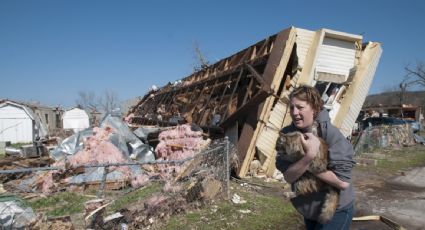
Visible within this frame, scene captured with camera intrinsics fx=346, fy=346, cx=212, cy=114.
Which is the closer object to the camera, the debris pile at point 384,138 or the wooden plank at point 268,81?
the wooden plank at point 268,81

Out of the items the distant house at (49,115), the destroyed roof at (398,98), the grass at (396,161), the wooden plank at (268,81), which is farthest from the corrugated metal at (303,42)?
the destroyed roof at (398,98)

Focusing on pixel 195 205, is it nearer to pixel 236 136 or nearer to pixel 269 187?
pixel 269 187

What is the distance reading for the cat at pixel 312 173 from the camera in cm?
254

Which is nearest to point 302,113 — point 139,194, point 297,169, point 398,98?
point 297,169

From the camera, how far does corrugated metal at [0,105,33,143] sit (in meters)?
30.1

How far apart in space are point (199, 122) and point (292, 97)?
1091 centimetres

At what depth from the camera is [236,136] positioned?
1118cm

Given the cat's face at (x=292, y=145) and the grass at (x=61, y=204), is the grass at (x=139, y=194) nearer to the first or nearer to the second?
the grass at (x=61, y=204)

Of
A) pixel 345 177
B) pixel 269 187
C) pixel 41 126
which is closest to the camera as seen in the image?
pixel 345 177

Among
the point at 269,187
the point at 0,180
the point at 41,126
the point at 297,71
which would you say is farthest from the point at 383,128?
the point at 41,126

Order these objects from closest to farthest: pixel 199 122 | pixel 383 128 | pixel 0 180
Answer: pixel 0 180
pixel 199 122
pixel 383 128

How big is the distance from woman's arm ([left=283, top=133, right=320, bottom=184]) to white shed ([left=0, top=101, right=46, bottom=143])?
31.9 meters

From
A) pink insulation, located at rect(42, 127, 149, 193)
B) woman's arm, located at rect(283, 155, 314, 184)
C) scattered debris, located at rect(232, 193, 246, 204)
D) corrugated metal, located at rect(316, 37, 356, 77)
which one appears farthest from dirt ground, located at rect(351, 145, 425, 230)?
pink insulation, located at rect(42, 127, 149, 193)

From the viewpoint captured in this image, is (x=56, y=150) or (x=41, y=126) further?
(x=41, y=126)
